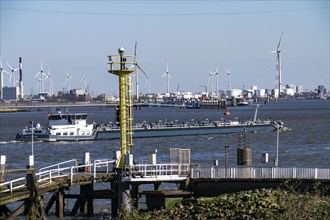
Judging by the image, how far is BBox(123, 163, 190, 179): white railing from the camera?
122 ft

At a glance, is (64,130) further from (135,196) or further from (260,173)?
(260,173)

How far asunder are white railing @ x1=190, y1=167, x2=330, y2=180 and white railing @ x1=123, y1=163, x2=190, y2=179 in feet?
1.54

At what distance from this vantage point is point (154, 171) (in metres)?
37.8

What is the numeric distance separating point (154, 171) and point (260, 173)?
424 centimetres

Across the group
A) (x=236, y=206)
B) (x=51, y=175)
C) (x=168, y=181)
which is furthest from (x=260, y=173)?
(x=51, y=175)

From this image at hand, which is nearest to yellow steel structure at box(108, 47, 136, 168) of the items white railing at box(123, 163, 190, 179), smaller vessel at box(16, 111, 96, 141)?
white railing at box(123, 163, 190, 179)

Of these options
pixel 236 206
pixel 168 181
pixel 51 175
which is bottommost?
pixel 236 206

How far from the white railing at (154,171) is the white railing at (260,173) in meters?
0.47

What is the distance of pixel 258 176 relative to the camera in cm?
3734

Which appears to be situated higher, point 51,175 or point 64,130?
point 51,175

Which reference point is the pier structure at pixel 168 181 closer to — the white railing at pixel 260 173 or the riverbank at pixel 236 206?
the white railing at pixel 260 173

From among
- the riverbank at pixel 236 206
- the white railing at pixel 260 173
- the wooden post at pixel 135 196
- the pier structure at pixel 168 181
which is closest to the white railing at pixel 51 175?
the pier structure at pixel 168 181

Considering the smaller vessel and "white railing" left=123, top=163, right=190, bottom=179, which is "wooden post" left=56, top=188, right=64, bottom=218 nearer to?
"white railing" left=123, top=163, right=190, bottom=179

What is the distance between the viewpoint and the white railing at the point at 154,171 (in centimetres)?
3725
